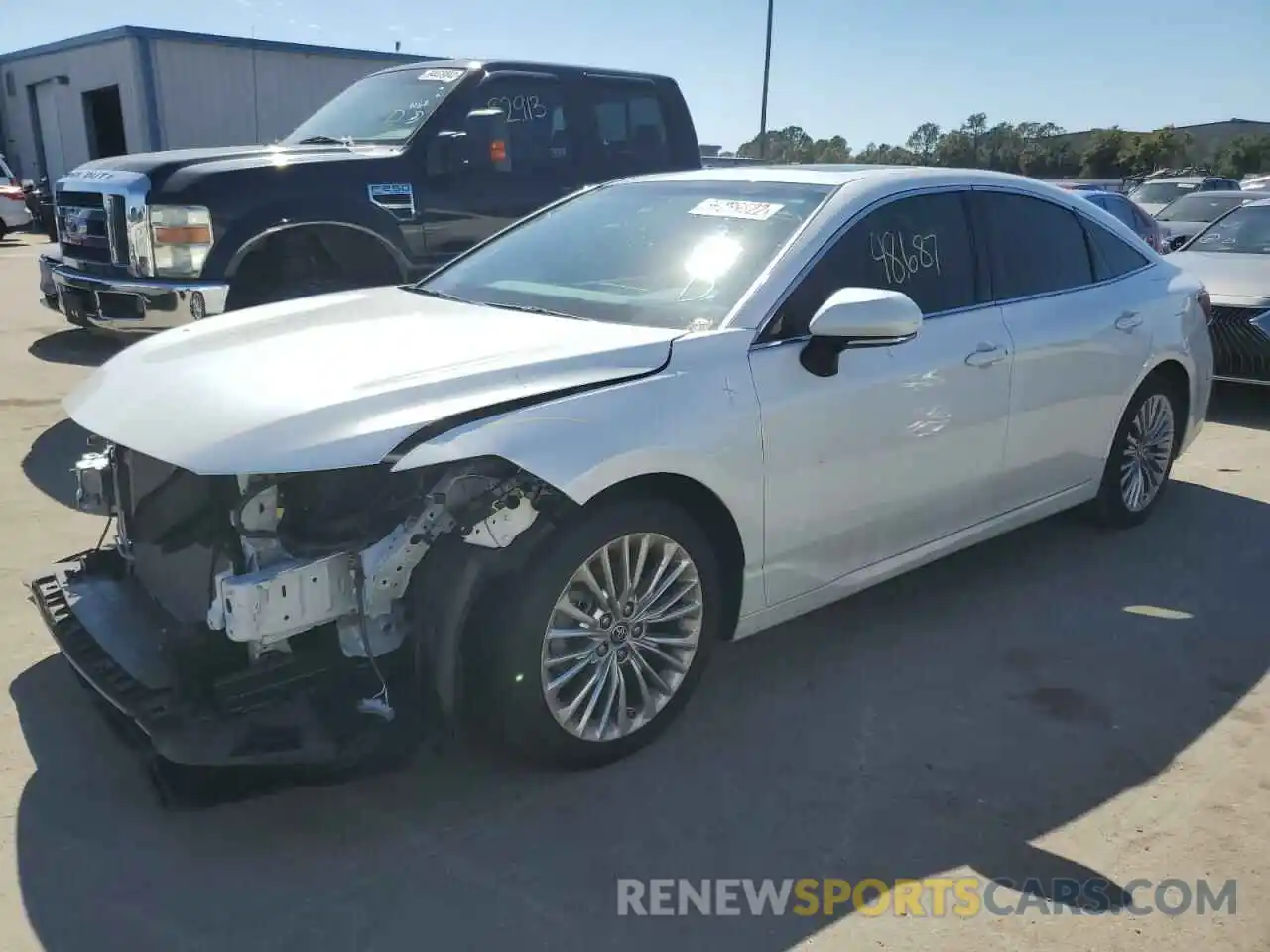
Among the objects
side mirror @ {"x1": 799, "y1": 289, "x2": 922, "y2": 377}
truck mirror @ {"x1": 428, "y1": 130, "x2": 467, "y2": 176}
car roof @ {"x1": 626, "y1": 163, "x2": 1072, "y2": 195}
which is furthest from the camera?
truck mirror @ {"x1": 428, "y1": 130, "x2": 467, "y2": 176}

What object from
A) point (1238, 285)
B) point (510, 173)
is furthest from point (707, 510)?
point (1238, 285)

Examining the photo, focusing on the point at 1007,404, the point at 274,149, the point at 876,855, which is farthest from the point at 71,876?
the point at 274,149

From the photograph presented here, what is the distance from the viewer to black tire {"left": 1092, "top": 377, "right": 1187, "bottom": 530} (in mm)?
5195

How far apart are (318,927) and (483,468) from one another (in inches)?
47.0

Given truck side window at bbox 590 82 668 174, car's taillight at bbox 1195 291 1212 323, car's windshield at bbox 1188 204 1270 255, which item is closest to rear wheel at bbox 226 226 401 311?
truck side window at bbox 590 82 668 174

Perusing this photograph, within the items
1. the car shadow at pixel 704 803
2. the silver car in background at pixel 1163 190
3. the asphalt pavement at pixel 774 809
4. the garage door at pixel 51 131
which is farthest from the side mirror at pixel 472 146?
the garage door at pixel 51 131

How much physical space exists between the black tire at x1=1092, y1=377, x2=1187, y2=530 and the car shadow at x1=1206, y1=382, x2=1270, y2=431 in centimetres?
234

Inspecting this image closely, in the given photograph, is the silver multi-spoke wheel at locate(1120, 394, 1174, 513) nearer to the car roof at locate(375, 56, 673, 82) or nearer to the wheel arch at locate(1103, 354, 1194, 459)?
the wheel arch at locate(1103, 354, 1194, 459)

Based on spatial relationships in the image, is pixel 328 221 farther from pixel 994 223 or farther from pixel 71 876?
pixel 71 876

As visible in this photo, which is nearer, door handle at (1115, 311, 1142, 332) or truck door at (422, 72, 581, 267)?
door handle at (1115, 311, 1142, 332)

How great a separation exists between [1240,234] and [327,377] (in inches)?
353

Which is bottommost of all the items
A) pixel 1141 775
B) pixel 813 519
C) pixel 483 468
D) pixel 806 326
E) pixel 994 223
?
pixel 1141 775

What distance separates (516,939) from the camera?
101 inches

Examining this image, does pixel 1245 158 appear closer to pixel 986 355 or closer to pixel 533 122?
pixel 533 122
